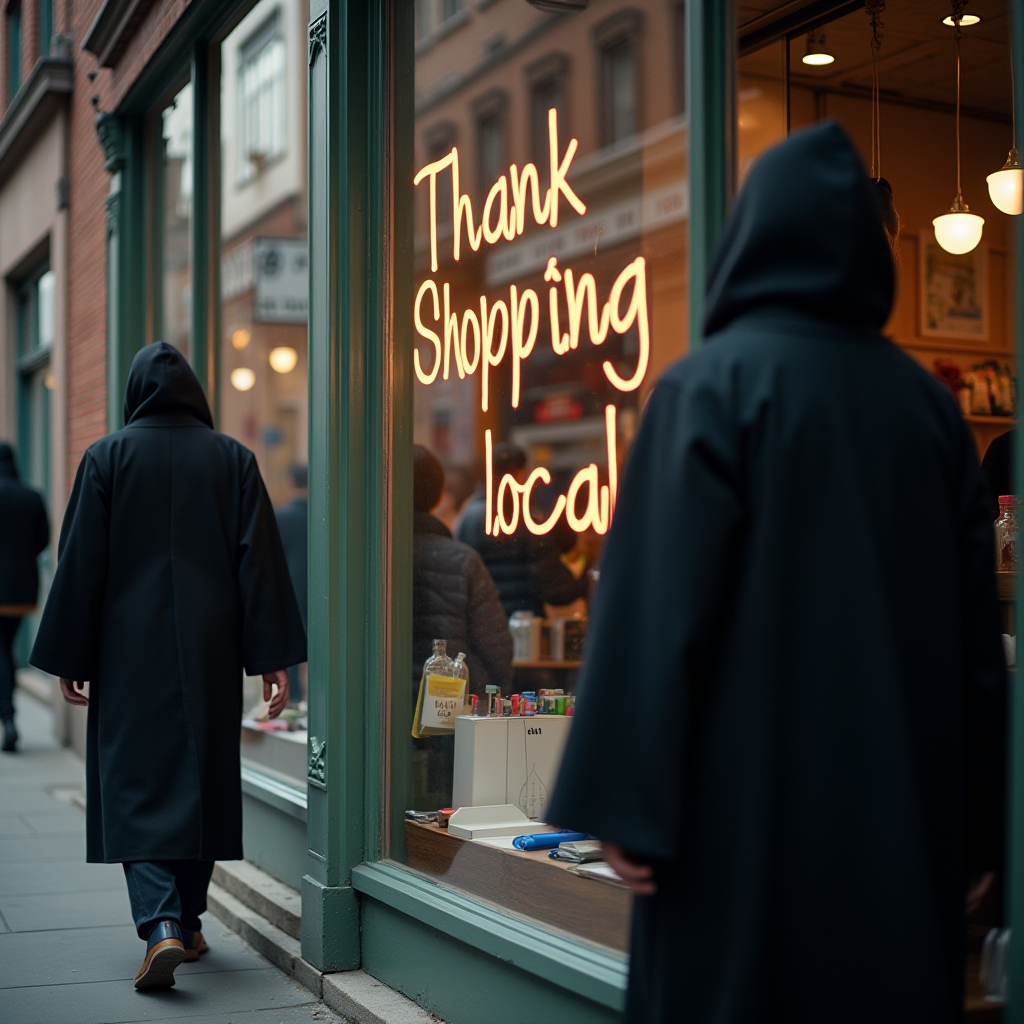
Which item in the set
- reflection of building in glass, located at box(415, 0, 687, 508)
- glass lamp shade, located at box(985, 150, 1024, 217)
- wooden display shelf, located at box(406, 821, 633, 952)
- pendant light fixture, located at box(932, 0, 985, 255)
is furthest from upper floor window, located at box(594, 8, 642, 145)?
wooden display shelf, located at box(406, 821, 633, 952)

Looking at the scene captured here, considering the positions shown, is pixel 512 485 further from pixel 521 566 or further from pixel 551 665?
pixel 551 665

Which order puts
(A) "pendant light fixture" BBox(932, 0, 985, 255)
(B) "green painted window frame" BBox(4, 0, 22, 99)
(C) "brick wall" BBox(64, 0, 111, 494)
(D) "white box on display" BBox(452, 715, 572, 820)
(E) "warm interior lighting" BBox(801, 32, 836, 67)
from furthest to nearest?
(B) "green painted window frame" BBox(4, 0, 22, 99) < (C) "brick wall" BBox(64, 0, 111, 494) < (E) "warm interior lighting" BBox(801, 32, 836, 67) < (A) "pendant light fixture" BBox(932, 0, 985, 255) < (D) "white box on display" BBox(452, 715, 572, 820)

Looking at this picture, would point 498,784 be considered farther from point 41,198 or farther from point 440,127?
point 41,198

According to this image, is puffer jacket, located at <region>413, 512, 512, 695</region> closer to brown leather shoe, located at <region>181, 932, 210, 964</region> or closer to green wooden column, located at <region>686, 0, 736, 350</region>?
brown leather shoe, located at <region>181, 932, 210, 964</region>

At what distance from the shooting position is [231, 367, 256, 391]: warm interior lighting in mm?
19891

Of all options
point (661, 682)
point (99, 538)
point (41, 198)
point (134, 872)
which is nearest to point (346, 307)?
point (99, 538)

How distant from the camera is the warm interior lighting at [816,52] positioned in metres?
6.54

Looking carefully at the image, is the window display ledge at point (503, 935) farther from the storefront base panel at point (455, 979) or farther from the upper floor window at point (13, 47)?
the upper floor window at point (13, 47)

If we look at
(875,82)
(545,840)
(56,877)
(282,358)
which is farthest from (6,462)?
(282,358)

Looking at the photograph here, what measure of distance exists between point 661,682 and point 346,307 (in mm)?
2942

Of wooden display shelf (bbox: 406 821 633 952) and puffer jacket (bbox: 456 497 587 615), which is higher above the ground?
puffer jacket (bbox: 456 497 587 615)

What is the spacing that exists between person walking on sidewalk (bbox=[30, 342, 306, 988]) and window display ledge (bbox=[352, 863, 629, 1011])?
0.65 meters

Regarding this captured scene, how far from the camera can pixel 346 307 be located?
16.0 ft

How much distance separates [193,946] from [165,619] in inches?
49.4
